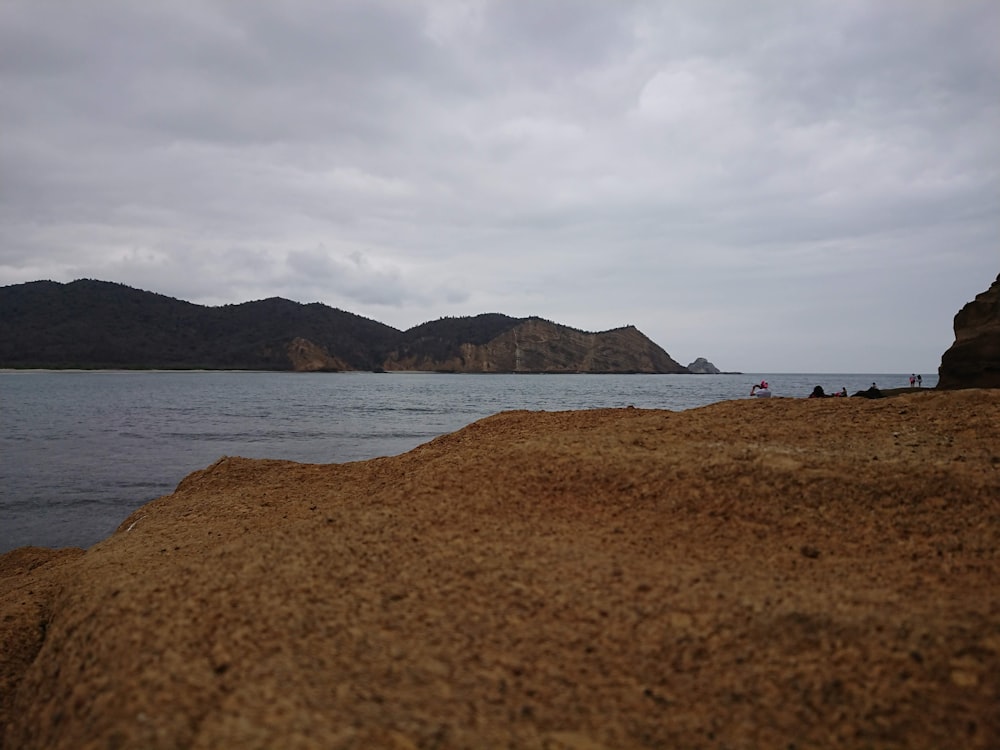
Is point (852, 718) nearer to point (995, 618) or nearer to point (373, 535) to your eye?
point (995, 618)

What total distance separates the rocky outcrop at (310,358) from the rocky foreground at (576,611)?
136435 millimetres

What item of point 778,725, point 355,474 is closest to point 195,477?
point 355,474

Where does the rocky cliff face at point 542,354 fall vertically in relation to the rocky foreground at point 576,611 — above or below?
above

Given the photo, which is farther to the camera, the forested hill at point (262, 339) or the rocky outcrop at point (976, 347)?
the forested hill at point (262, 339)

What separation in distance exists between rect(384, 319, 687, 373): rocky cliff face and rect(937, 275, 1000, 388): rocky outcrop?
13419cm

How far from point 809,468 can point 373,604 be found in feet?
11.7

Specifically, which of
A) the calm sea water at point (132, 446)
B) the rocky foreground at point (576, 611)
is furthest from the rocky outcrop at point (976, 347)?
the calm sea water at point (132, 446)

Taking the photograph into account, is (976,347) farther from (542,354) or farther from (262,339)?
(262,339)

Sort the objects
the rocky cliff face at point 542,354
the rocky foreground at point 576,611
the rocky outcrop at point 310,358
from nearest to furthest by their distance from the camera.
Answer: the rocky foreground at point 576,611 < the rocky outcrop at point 310,358 < the rocky cliff face at point 542,354

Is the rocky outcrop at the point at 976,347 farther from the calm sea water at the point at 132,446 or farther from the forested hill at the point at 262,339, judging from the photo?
the forested hill at the point at 262,339

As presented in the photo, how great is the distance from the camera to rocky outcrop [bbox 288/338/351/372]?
449 feet

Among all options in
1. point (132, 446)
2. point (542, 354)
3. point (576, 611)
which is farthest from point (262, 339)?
point (576, 611)

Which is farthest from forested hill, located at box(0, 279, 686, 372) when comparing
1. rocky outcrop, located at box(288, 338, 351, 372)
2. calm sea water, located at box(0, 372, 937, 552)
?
calm sea water, located at box(0, 372, 937, 552)

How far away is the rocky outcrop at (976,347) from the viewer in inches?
503
